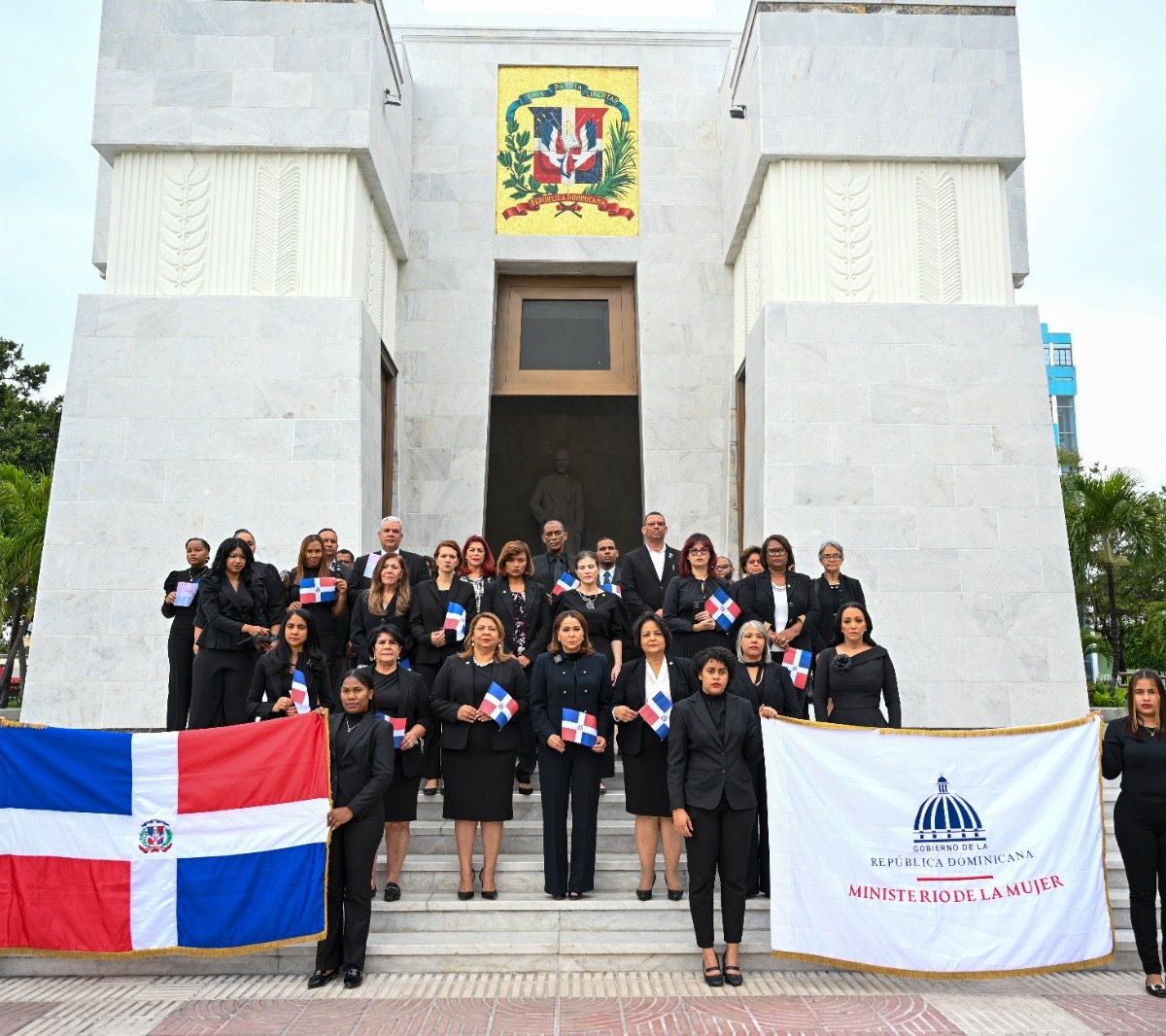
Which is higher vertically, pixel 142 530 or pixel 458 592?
pixel 142 530

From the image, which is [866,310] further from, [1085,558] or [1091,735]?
[1085,558]

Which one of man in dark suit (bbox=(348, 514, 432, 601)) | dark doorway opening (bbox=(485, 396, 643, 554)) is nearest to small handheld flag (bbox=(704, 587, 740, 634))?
man in dark suit (bbox=(348, 514, 432, 601))

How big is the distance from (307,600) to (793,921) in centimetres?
437

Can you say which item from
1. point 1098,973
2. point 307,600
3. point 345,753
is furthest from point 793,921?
point 307,600

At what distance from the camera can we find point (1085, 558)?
1761 cm

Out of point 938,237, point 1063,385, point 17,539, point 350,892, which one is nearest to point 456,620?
point 350,892

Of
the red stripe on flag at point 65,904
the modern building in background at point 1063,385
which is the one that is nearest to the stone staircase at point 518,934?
the red stripe on flag at point 65,904

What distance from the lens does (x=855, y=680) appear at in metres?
6.89

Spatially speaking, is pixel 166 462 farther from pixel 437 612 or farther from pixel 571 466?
pixel 571 466

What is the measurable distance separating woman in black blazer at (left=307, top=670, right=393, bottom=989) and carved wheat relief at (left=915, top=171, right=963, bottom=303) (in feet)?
27.5

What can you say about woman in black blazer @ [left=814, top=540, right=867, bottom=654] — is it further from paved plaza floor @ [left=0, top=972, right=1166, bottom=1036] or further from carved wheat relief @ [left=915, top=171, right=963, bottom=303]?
carved wheat relief @ [left=915, top=171, right=963, bottom=303]

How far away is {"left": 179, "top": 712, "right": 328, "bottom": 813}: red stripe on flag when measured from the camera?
6066 millimetres

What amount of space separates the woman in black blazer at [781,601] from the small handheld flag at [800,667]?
362mm

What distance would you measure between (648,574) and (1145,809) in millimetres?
3942
